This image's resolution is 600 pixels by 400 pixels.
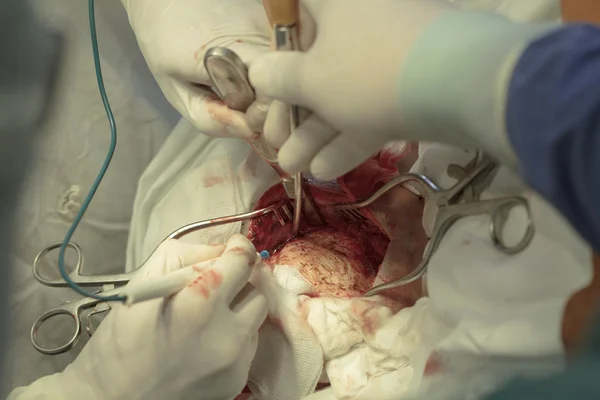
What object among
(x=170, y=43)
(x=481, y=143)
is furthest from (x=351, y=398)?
(x=170, y=43)

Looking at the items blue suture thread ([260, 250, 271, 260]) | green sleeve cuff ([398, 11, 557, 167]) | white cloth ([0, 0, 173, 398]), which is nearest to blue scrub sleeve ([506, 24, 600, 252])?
green sleeve cuff ([398, 11, 557, 167])

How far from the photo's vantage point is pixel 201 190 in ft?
3.06

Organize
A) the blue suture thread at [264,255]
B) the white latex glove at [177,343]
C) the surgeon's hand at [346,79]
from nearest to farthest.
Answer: the surgeon's hand at [346,79], the white latex glove at [177,343], the blue suture thread at [264,255]

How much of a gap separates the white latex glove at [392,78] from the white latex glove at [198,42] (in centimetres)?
18

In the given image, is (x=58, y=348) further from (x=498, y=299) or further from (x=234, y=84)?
(x=498, y=299)

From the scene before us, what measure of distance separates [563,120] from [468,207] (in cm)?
24

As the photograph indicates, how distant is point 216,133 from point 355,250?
0.30m

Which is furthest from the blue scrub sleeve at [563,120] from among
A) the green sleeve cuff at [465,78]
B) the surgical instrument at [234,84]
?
the surgical instrument at [234,84]

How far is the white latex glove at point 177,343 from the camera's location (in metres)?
0.62

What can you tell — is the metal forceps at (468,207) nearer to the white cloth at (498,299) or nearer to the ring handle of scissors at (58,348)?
the white cloth at (498,299)

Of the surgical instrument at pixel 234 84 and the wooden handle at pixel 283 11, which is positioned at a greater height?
→ the wooden handle at pixel 283 11

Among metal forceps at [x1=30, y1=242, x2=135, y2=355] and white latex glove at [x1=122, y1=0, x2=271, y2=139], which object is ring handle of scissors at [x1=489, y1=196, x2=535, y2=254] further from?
Result: metal forceps at [x1=30, y1=242, x2=135, y2=355]

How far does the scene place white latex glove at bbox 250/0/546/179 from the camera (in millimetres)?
419

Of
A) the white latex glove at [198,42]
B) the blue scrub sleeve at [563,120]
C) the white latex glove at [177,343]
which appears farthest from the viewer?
the white latex glove at [198,42]
